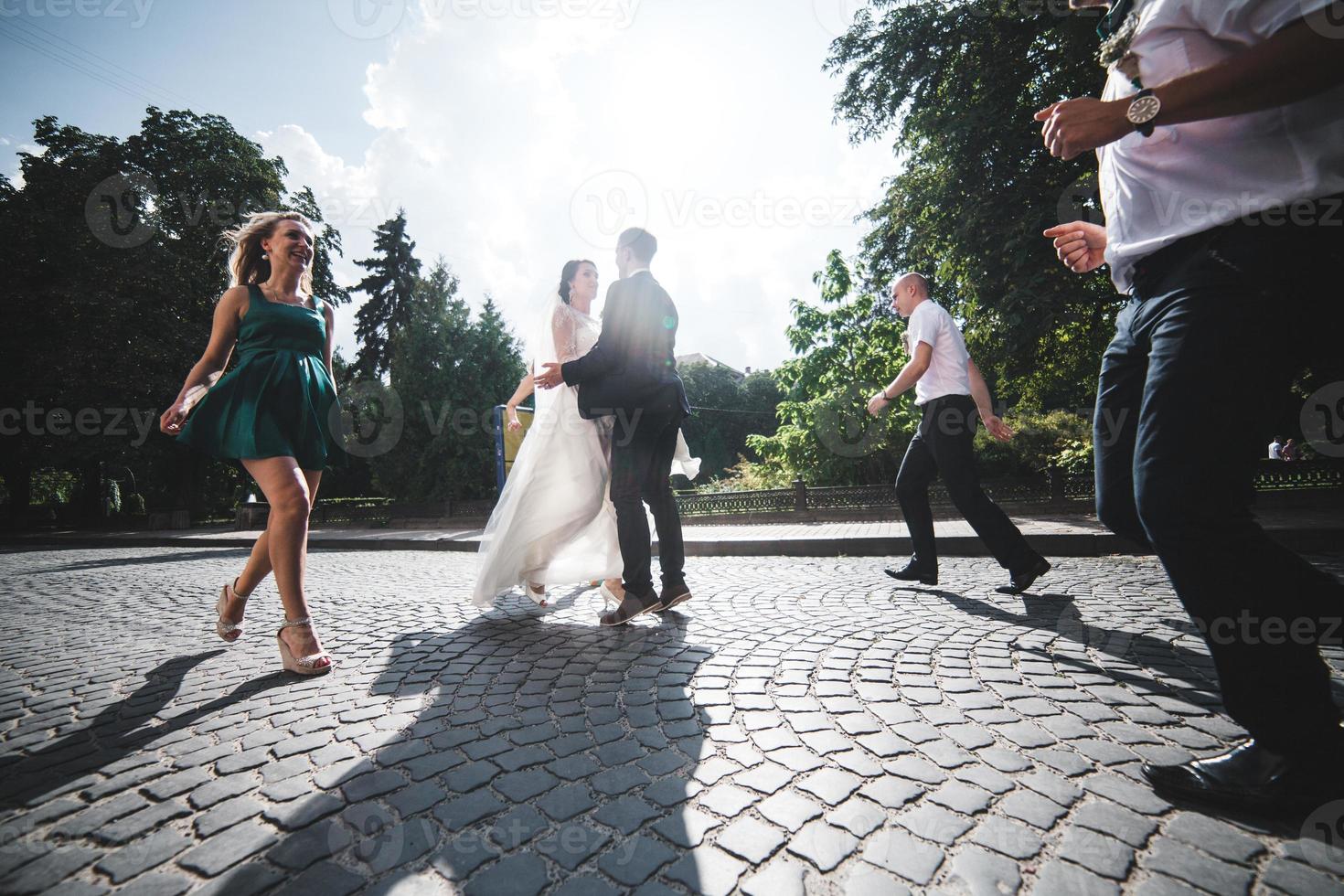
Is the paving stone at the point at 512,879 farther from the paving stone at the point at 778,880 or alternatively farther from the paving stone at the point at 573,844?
the paving stone at the point at 778,880

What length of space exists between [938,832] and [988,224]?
10932mm

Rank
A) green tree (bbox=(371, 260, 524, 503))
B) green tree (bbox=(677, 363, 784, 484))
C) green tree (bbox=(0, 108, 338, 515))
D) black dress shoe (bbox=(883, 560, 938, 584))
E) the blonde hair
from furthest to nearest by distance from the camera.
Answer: green tree (bbox=(677, 363, 784, 484)) → green tree (bbox=(0, 108, 338, 515)) → green tree (bbox=(371, 260, 524, 503)) → black dress shoe (bbox=(883, 560, 938, 584)) → the blonde hair

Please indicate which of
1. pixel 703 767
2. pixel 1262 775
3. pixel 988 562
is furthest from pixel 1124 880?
pixel 988 562

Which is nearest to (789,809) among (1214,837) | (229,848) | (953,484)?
(1214,837)

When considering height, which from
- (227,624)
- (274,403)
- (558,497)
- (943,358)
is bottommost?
(227,624)

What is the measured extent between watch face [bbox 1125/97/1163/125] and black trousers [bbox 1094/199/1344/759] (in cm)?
35

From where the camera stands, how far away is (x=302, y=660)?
2750 mm

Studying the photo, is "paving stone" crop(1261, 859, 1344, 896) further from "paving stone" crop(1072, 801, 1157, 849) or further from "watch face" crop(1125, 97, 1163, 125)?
"watch face" crop(1125, 97, 1163, 125)

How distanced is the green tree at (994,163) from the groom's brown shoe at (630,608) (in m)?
8.71

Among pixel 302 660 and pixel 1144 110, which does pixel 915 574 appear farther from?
pixel 302 660

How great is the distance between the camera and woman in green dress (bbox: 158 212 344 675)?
2.84 meters

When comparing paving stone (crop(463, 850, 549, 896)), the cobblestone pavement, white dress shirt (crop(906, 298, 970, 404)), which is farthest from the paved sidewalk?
Answer: paving stone (crop(463, 850, 549, 896))

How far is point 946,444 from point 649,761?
3144mm

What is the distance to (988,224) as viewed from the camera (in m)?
10.0
